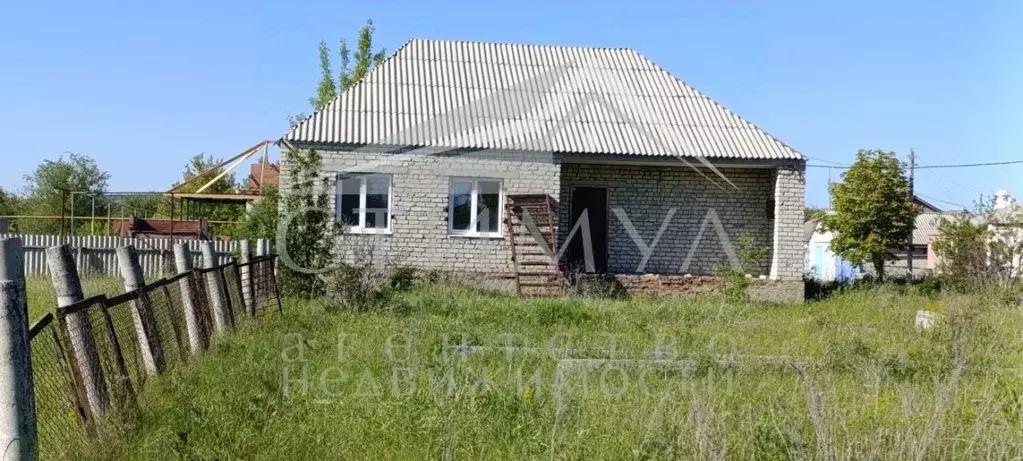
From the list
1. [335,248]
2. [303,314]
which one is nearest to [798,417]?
[303,314]

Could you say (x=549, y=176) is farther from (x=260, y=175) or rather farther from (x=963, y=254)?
(x=260, y=175)

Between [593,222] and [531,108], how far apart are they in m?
2.52

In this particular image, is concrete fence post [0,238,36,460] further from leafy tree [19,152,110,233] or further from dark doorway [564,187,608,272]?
leafy tree [19,152,110,233]

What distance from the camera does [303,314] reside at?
1059cm

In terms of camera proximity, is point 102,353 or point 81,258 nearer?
point 102,353

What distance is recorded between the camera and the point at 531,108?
17969 mm

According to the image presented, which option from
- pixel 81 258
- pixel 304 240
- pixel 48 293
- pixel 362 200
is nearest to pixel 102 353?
pixel 48 293

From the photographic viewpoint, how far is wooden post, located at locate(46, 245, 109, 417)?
15.1 feet

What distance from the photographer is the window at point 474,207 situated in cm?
1683

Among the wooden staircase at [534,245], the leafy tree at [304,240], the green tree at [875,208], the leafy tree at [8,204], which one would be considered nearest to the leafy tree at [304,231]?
the leafy tree at [304,240]

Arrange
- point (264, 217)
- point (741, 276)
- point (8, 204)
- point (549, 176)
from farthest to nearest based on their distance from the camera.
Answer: point (8, 204) < point (549, 176) < point (264, 217) < point (741, 276)

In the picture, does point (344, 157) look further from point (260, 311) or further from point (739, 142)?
point (739, 142)

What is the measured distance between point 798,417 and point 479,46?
16015 millimetres

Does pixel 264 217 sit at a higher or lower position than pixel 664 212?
lower
